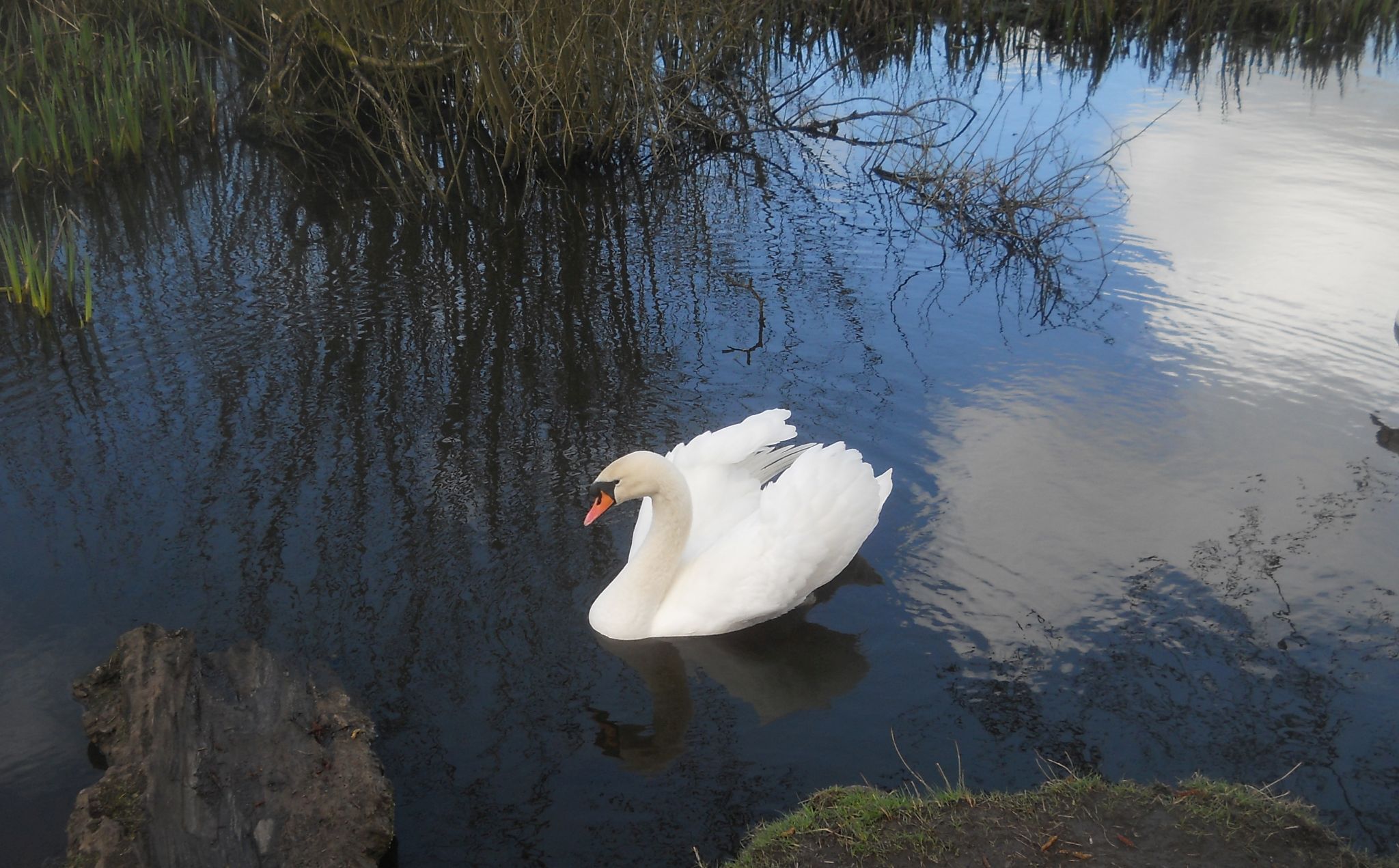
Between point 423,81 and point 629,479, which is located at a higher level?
point 423,81

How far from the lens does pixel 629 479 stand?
18.1ft

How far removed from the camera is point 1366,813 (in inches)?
176

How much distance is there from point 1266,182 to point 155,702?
12.0 m

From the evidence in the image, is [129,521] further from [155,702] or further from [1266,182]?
[1266,182]

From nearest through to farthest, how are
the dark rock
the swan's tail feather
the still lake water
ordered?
1. the dark rock
2. the still lake water
3. the swan's tail feather

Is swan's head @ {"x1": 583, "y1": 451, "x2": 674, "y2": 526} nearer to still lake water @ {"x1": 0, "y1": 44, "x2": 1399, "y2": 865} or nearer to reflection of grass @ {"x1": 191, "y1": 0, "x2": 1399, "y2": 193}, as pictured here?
still lake water @ {"x1": 0, "y1": 44, "x2": 1399, "y2": 865}

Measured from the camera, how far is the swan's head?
18.0 feet

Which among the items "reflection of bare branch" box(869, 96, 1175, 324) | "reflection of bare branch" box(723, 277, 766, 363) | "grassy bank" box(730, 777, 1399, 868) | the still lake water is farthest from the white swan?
"reflection of bare branch" box(869, 96, 1175, 324)

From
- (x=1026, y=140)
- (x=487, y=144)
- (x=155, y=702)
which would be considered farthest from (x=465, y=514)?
(x=1026, y=140)

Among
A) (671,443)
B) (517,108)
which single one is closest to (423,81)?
(517,108)

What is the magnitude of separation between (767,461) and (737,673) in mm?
1527

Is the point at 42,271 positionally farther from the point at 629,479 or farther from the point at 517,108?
the point at 629,479

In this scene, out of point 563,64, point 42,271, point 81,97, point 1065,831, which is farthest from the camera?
point 81,97

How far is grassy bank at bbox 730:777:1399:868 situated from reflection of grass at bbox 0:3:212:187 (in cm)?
1008
